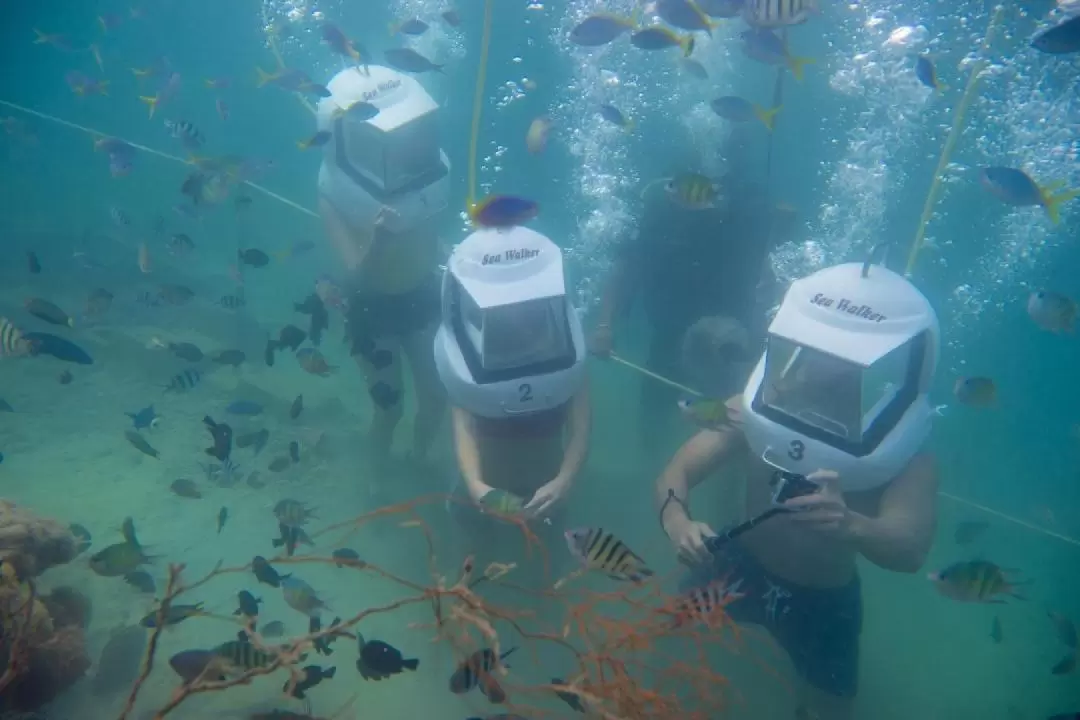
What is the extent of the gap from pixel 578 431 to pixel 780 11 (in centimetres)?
342

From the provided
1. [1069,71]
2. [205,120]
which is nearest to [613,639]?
[1069,71]

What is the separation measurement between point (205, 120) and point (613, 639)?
41.3 metres

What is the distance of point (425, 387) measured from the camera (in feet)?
20.3

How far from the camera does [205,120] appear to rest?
35.8 m

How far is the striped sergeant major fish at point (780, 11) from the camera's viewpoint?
4.47 m

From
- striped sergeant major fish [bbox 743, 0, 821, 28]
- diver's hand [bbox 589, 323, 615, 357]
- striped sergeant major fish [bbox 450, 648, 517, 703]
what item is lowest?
diver's hand [bbox 589, 323, 615, 357]

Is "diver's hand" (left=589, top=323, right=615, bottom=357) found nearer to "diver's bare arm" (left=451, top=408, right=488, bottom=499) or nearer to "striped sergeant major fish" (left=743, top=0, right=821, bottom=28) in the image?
"diver's bare arm" (left=451, top=408, right=488, bottom=499)

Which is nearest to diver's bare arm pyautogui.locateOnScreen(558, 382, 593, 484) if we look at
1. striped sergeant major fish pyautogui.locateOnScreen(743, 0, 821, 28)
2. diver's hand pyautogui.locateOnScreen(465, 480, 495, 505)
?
diver's hand pyautogui.locateOnScreen(465, 480, 495, 505)

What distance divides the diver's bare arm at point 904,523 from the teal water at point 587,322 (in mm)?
1176

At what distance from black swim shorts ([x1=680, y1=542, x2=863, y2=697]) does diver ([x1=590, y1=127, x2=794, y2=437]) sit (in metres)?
2.24

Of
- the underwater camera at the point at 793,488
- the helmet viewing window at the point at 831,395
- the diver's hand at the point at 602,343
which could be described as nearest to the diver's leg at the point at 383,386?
the diver's hand at the point at 602,343

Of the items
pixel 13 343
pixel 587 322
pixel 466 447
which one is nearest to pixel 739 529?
pixel 466 447

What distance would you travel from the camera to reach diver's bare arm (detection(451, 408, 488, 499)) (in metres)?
4.17

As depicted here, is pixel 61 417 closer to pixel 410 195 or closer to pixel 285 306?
pixel 410 195
